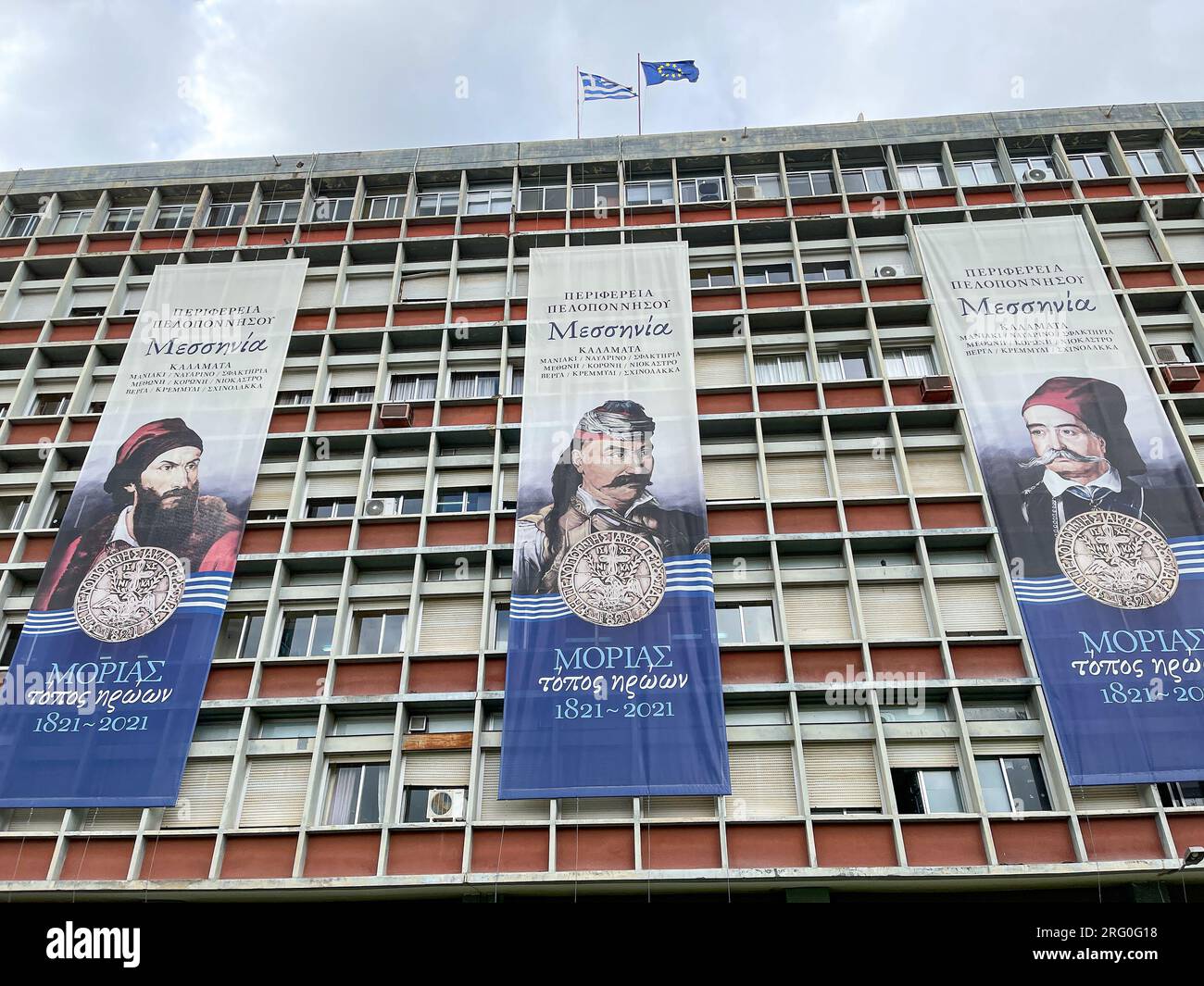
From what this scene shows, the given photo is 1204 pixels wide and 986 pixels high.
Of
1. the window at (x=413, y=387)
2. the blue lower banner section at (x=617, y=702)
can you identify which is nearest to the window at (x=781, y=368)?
the blue lower banner section at (x=617, y=702)

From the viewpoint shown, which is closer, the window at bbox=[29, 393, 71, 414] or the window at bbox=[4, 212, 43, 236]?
the window at bbox=[29, 393, 71, 414]

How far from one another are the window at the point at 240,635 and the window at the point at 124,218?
1689 centimetres

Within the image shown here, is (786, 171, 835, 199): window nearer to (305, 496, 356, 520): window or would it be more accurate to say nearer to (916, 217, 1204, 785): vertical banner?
(916, 217, 1204, 785): vertical banner

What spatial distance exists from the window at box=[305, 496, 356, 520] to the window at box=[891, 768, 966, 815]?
49.6ft

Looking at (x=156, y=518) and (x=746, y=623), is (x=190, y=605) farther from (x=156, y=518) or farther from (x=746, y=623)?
(x=746, y=623)

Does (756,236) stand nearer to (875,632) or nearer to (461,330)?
(461,330)

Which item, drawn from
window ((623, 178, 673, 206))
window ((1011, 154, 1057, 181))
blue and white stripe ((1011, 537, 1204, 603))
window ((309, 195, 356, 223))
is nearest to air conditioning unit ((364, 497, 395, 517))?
window ((309, 195, 356, 223))

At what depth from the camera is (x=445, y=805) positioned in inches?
737

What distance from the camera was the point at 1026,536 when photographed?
20375mm

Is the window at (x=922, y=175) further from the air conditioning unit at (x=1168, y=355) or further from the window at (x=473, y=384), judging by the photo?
the window at (x=473, y=384)

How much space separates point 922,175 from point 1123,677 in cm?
1863

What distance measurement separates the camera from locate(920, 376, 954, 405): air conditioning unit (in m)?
23.8
